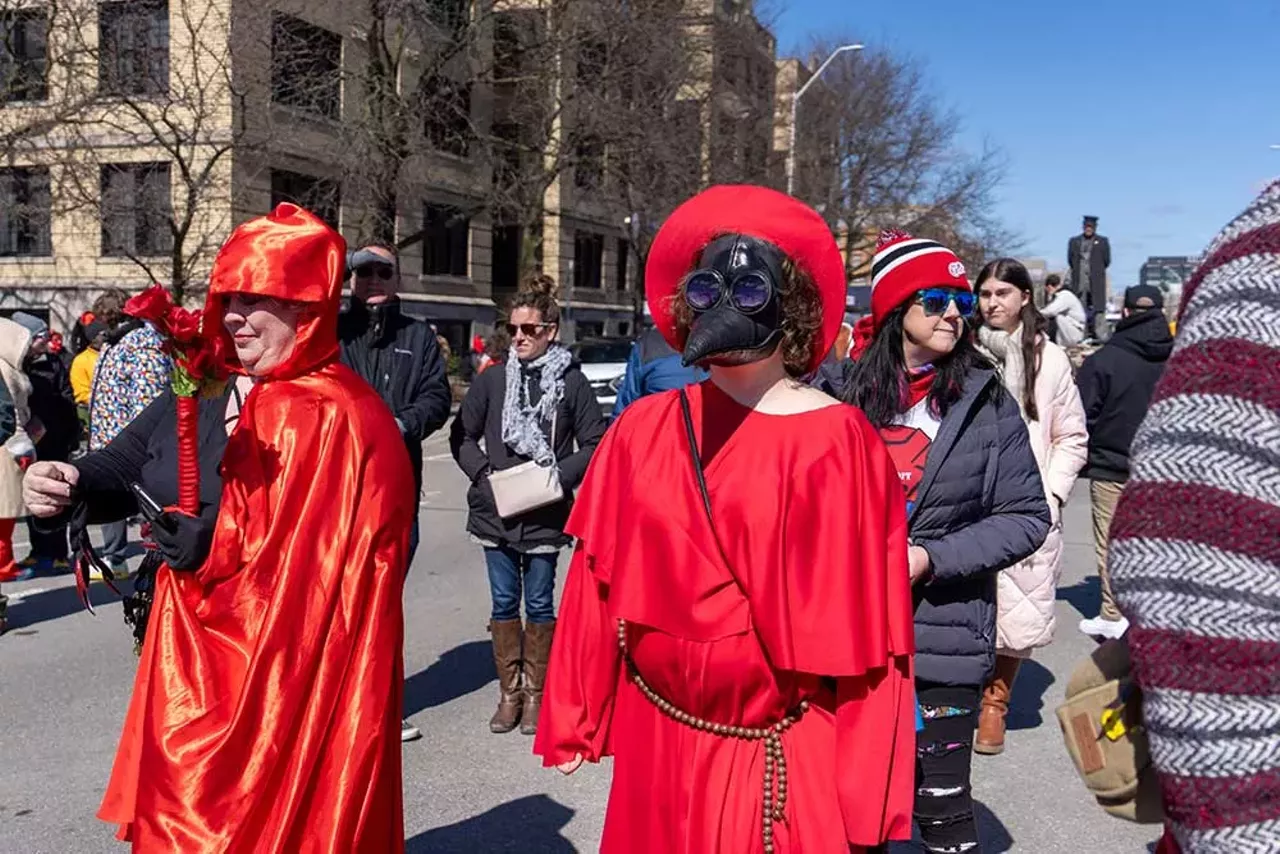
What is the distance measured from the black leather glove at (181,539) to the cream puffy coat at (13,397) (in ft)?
17.6

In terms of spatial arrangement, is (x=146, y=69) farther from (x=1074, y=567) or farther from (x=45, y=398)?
(x=1074, y=567)

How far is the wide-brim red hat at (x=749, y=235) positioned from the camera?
2.50 m

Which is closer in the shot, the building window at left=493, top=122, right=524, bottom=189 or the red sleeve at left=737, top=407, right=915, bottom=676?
the red sleeve at left=737, top=407, right=915, bottom=676

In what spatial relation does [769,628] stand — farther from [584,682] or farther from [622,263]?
[622,263]

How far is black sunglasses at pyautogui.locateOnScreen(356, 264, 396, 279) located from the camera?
18.0ft

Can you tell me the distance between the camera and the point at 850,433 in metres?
2.42

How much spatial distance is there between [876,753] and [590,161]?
88.4 ft

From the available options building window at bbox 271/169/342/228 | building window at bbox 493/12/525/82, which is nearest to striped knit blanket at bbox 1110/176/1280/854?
building window at bbox 271/169/342/228

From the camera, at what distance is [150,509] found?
301 cm

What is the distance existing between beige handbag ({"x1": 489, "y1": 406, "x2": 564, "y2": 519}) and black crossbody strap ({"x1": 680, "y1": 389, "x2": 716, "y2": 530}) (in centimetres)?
308

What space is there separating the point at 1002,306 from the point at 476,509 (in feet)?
8.63

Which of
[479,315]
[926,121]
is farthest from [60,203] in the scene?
[926,121]

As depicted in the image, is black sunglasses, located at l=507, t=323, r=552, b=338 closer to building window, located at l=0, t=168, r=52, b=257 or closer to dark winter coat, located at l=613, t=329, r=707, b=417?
dark winter coat, located at l=613, t=329, r=707, b=417

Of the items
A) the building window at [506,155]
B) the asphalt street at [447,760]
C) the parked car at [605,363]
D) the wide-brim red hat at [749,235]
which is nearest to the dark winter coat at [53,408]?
the asphalt street at [447,760]
